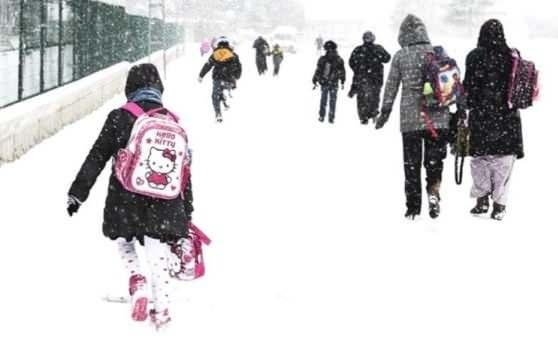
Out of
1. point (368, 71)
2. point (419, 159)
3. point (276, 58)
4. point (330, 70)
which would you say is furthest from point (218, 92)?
point (276, 58)

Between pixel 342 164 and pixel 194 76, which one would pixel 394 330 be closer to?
pixel 342 164

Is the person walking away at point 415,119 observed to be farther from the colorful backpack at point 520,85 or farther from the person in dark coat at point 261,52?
the person in dark coat at point 261,52

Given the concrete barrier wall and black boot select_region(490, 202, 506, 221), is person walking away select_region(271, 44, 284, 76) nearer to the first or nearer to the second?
the concrete barrier wall

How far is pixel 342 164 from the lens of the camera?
11523 mm

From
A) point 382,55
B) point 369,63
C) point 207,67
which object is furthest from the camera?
point 207,67

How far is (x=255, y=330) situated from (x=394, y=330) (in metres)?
0.78

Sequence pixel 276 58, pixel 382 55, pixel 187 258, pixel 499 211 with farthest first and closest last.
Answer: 1. pixel 276 58
2. pixel 382 55
3. pixel 499 211
4. pixel 187 258

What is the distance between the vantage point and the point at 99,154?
15.1 ft

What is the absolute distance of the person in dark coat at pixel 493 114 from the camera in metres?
7.63

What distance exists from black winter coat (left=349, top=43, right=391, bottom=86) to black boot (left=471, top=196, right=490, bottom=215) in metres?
6.92

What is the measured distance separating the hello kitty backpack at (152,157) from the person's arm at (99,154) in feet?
0.32

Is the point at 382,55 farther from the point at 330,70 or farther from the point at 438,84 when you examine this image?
the point at 438,84

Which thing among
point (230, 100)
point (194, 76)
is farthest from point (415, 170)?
point (194, 76)

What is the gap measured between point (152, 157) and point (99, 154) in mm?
349
